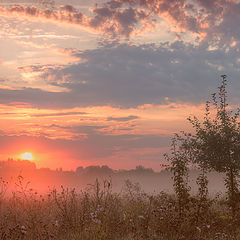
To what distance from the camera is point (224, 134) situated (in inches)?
642

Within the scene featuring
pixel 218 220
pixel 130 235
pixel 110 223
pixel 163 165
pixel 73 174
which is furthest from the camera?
pixel 73 174

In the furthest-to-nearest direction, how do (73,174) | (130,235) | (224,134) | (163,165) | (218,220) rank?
1. (73,174)
2. (224,134)
3. (163,165)
4. (218,220)
5. (130,235)

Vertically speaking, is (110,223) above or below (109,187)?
below

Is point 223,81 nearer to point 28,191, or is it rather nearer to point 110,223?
point 110,223

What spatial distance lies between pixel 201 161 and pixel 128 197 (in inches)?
158

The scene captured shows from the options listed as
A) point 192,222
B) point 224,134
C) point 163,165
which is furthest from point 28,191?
point 224,134

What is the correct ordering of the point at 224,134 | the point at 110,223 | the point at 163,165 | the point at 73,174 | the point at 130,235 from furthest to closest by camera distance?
the point at 73,174 → the point at 224,134 → the point at 163,165 → the point at 110,223 → the point at 130,235

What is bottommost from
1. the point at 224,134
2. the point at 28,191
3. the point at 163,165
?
the point at 28,191

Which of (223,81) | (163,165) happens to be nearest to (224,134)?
(223,81)

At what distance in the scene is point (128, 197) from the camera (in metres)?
16.6

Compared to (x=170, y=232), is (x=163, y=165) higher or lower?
higher

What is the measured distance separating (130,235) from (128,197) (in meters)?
6.26

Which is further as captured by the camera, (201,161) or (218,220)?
(201,161)

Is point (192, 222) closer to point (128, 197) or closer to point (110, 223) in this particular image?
point (110, 223)
